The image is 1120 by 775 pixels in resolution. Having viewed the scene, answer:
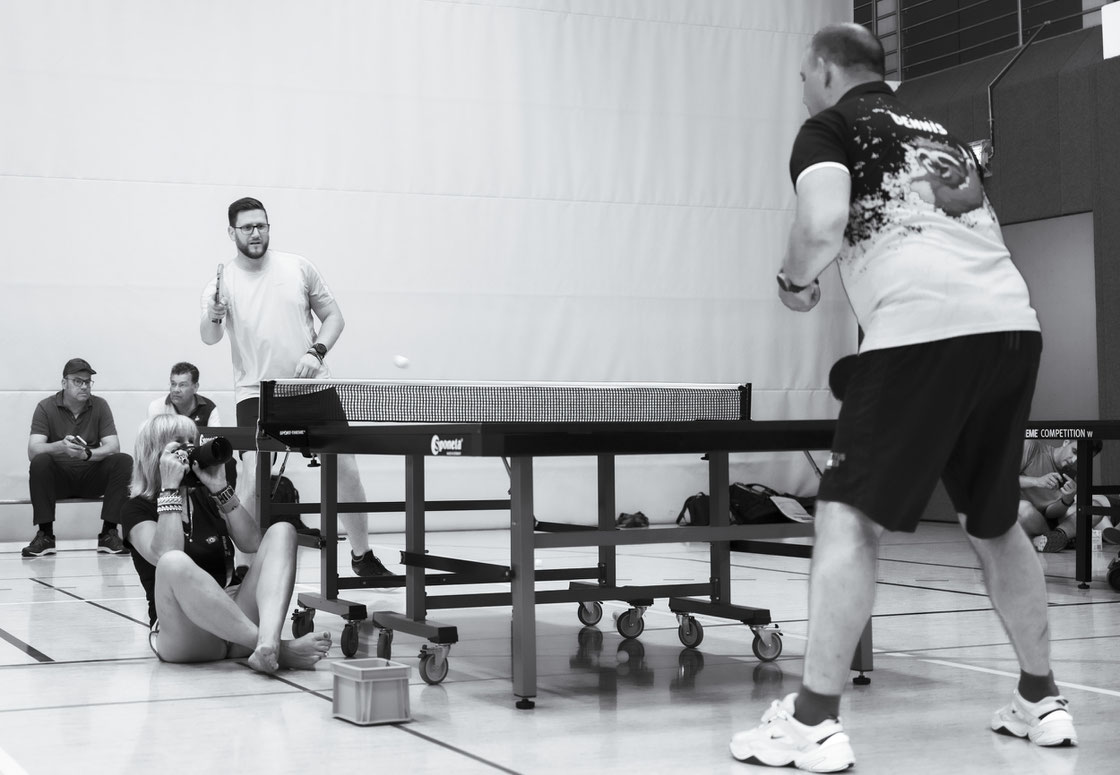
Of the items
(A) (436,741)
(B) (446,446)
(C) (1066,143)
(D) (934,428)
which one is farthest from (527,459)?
(C) (1066,143)

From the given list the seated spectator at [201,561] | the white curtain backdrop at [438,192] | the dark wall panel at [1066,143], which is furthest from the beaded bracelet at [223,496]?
the dark wall panel at [1066,143]

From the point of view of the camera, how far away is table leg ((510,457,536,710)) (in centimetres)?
361

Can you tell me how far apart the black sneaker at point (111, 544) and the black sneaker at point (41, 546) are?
0.30 metres

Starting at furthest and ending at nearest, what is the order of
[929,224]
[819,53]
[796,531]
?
1. [796,531]
2. [819,53]
3. [929,224]

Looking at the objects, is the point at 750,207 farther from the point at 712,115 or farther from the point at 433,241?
the point at 433,241

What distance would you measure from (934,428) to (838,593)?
399 millimetres

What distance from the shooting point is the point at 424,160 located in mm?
11008

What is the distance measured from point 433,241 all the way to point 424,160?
0.67 m

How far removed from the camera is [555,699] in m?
3.79

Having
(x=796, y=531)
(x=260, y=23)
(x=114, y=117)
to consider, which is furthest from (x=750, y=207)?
(x=796, y=531)

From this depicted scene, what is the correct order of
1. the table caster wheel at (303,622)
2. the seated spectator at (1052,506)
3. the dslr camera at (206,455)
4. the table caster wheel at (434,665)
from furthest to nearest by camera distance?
the seated spectator at (1052,506), the table caster wheel at (303,622), the dslr camera at (206,455), the table caster wheel at (434,665)

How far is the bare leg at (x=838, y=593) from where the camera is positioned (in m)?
2.79

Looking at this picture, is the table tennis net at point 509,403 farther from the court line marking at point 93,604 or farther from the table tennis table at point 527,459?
the court line marking at point 93,604

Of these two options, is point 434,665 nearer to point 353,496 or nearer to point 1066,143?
point 353,496
